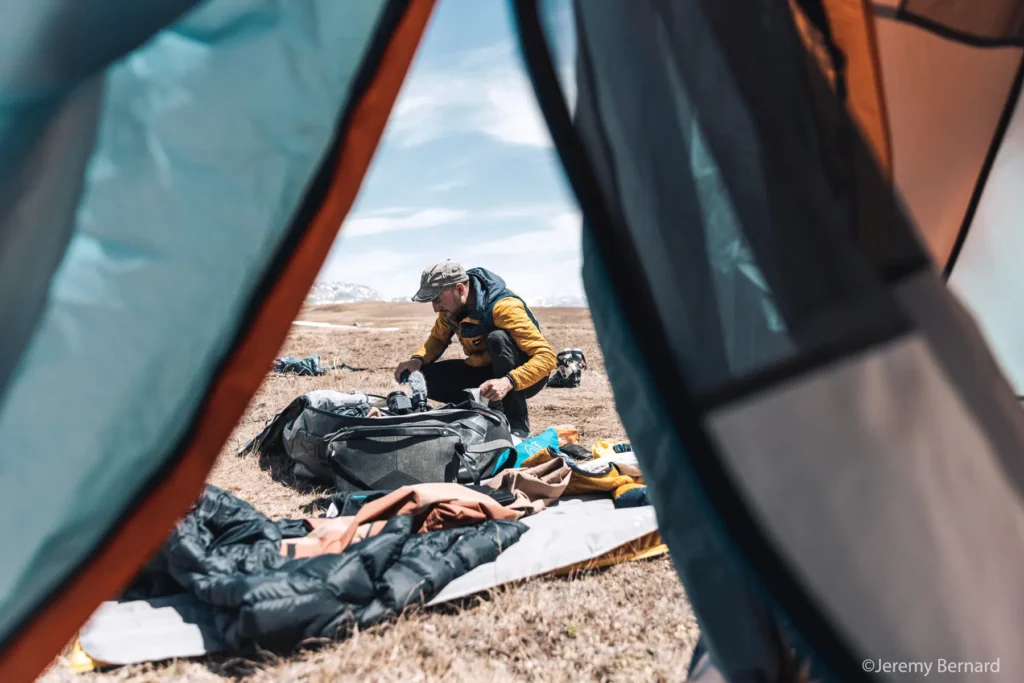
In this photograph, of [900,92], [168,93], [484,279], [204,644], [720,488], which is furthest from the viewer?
[484,279]

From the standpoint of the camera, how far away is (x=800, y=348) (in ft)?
2.46

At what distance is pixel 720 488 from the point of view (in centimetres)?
79

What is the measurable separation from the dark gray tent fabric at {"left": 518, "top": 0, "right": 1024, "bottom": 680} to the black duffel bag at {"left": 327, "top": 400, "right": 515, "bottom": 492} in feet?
5.82

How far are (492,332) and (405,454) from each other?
1.14 metres

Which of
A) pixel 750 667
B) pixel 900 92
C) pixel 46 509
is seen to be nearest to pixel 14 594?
pixel 46 509

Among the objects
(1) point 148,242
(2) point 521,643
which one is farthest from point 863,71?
(2) point 521,643

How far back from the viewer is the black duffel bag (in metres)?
2.51

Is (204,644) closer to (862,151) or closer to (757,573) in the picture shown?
(757,573)

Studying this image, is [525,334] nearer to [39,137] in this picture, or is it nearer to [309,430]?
[309,430]

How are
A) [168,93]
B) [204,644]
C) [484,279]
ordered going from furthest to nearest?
[484,279]
[204,644]
[168,93]

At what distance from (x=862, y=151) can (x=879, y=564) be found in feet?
1.65

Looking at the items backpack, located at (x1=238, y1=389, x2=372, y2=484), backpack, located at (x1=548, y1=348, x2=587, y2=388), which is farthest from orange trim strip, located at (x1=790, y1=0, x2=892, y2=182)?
backpack, located at (x1=548, y1=348, x2=587, y2=388)

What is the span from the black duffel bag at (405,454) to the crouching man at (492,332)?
0.65 metres

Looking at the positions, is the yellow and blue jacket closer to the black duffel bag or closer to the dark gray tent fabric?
the black duffel bag
